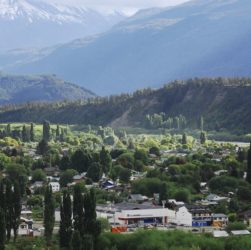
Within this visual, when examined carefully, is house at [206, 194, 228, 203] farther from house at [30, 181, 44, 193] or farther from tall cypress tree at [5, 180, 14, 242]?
tall cypress tree at [5, 180, 14, 242]

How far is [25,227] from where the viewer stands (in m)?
75.8

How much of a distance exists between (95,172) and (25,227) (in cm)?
3168

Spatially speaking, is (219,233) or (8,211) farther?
(219,233)

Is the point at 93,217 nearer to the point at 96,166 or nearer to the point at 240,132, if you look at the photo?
the point at 96,166

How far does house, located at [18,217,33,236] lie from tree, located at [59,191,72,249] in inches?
249

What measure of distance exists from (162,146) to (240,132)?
35145 mm

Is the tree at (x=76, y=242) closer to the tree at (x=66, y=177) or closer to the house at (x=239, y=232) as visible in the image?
the house at (x=239, y=232)

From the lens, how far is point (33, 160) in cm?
12456

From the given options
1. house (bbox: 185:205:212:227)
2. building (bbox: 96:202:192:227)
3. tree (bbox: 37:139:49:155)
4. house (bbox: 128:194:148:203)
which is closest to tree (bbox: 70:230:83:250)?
building (bbox: 96:202:192:227)

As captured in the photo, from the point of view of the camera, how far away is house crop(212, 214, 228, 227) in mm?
77750

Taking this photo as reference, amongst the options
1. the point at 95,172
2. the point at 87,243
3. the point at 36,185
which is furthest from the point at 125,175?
the point at 87,243

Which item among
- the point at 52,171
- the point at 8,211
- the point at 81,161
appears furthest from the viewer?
the point at 52,171

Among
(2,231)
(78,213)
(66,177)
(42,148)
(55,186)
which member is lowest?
(2,231)

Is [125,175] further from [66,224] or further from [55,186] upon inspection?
[66,224]
